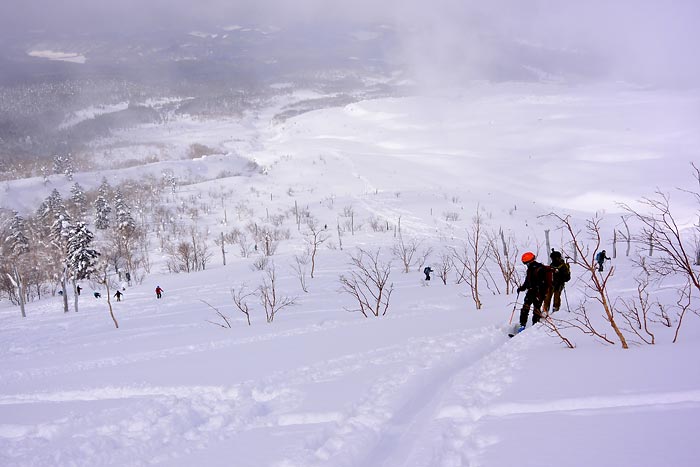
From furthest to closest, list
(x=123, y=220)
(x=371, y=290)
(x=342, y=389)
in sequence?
(x=123, y=220)
(x=371, y=290)
(x=342, y=389)

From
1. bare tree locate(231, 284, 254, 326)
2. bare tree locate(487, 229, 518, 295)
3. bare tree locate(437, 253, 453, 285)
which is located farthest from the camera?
bare tree locate(437, 253, 453, 285)

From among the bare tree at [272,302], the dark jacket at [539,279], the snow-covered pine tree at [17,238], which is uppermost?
the snow-covered pine tree at [17,238]

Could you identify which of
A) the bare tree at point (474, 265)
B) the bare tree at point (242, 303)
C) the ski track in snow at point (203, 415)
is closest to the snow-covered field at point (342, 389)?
the ski track in snow at point (203, 415)

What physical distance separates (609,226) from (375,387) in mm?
48829

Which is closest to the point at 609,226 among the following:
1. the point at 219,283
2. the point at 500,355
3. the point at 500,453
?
the point at 219,283

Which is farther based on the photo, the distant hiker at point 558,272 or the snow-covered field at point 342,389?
the distant hiker at point 558,272

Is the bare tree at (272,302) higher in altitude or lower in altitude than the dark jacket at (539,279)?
lower

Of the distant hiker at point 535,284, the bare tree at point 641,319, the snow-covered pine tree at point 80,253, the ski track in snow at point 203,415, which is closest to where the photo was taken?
the ski track in snow at point 203,415

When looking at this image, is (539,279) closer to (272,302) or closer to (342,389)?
(342,389)

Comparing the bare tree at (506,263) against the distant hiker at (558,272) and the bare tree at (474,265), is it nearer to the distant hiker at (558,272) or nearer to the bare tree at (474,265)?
the bare tree at (474,265)

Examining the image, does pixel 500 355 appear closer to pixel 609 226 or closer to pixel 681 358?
pixel 681 358

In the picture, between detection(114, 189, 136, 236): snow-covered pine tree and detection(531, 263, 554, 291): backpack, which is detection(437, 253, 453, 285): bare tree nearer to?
detection(531, 263, 554, 291): backpack

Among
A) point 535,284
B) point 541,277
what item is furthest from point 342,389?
point 541,277

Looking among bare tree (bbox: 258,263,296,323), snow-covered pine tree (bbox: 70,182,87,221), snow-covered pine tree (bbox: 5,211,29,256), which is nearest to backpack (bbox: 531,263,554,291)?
bare tree (bbox: 258,263,296,323)
